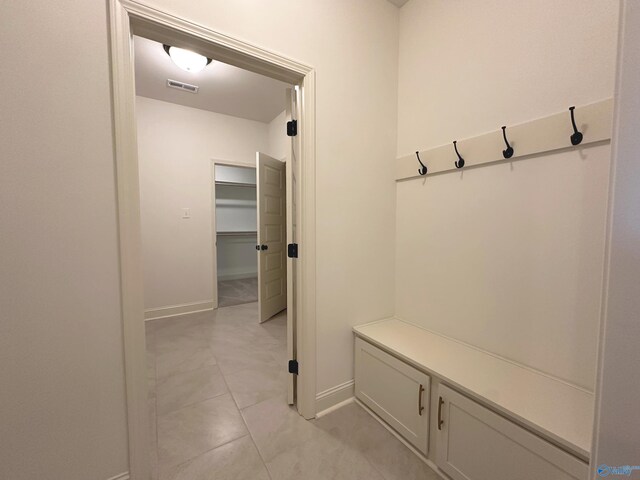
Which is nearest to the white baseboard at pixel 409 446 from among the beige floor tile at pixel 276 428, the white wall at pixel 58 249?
the beige floor tile at pixel 276 428

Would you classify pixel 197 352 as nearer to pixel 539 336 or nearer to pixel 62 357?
pixel 62 357

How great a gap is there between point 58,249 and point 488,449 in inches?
77.3

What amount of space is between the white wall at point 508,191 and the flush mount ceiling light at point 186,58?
5.87 feet

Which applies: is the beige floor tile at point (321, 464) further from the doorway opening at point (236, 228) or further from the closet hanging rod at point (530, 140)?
the doorway opening at point (236, 228)

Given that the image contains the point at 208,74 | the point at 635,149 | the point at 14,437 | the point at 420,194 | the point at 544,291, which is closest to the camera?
the point at 635,149

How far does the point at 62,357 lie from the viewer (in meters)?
1.01

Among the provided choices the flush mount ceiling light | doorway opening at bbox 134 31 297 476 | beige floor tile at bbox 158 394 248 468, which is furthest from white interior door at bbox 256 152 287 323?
beige floor tile at bbox 158 394 248 468

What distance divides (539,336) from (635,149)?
3.59 feet

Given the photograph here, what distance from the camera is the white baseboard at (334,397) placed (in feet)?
5.55

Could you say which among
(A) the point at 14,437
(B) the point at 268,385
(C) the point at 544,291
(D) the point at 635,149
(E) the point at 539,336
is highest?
(D) the point at 635,149

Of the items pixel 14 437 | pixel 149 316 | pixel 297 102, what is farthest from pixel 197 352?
pixel 297 102

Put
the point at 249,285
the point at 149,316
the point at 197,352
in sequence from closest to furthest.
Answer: the point at 197,352 → the point at 149,316 → the point at 249,285

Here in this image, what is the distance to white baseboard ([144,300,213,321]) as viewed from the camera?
10.9 feet
